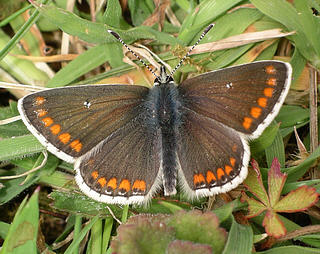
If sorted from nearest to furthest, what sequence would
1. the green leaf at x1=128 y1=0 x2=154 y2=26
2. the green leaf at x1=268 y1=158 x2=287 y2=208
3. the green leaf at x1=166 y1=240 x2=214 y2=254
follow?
the green leaf at x1=166 y1=240 x2=214 y2=254, the green leaf at x1=268 y1=158 x2=287 y2=208, the green leaf at x1=128 y1=0 x2=154 y2=26

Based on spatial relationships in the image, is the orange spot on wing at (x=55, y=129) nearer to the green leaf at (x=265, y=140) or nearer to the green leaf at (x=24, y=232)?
the green leaf at (x=24, y=232)

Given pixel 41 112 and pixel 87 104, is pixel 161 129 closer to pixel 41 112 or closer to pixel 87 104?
pixel 87 104

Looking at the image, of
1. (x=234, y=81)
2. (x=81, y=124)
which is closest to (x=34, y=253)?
(x=81, y=124)

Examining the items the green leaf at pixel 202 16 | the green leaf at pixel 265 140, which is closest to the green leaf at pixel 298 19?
the green leaf at pixel 202 16

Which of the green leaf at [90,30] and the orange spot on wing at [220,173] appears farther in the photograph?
the green leaf at [90,30]

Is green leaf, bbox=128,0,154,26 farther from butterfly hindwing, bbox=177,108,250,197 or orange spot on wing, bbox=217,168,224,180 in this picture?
orange spot on wing, bbox=217,168,224,180

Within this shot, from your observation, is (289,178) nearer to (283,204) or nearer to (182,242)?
(283,204)

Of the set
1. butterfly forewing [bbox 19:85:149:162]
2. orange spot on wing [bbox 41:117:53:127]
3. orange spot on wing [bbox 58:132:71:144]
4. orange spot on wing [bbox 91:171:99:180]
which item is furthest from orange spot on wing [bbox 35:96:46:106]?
orange spot on wing [bbox 91:171:99:180]

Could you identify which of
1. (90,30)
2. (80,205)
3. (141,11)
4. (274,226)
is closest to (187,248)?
(274,226)

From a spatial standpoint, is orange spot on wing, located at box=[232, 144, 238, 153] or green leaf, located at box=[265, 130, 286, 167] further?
green leaf, located at box=[265, 130, 286, 167]
